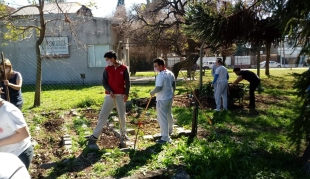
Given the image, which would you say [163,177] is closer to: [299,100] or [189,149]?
[189,149]

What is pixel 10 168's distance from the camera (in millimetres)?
2373

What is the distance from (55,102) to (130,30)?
12346 mm

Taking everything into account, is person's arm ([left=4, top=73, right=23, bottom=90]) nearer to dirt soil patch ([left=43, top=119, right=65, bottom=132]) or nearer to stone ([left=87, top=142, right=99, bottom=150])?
stone ([left=87, top=142, right=99, bottom=150])

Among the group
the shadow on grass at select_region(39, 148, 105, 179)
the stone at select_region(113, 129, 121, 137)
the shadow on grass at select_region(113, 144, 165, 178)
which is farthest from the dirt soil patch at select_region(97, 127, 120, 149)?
the shadow on grass at select_region(113, 144, 165, 178)

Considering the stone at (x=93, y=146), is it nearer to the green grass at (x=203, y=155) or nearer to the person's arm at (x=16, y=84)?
the green grass at (x=203, y=155)

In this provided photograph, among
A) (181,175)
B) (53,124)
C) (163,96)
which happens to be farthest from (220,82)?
(181,175)

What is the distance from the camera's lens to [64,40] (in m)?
20.6

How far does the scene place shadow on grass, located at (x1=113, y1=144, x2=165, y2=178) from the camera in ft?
16.4

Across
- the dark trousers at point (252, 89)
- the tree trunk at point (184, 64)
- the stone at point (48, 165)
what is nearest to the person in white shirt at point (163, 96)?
the stone at point (48, 165)

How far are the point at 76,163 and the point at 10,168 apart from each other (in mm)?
3166

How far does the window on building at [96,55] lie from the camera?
67.4 ft

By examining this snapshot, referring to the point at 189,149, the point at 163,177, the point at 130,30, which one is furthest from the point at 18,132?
the point at 130,30

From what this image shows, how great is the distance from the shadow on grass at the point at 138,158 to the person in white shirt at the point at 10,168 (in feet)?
8.26

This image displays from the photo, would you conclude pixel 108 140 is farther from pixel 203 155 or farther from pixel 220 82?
pixel 220 82
